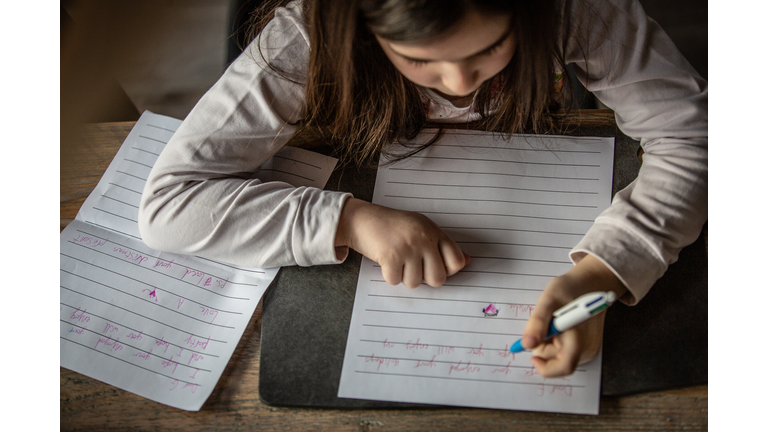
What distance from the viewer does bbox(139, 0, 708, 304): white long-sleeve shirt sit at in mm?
494

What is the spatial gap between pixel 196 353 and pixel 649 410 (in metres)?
0.42

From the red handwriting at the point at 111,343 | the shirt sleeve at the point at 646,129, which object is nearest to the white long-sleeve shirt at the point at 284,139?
the shirt sleeve at the point at 646,129

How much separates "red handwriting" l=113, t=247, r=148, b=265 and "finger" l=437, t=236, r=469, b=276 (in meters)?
0.33

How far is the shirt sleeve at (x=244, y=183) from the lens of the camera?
52 centimetres

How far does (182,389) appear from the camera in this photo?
47 centimetres

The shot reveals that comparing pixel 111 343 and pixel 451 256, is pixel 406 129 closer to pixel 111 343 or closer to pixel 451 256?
pixel 451 256

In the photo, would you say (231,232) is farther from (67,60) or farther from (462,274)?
(67,60)

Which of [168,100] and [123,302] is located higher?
[123,302]

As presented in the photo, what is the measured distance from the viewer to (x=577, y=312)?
41 cm

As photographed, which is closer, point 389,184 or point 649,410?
point 649,410

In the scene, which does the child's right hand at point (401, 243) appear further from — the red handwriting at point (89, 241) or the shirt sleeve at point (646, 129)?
the red handwriting at point (89, 241)

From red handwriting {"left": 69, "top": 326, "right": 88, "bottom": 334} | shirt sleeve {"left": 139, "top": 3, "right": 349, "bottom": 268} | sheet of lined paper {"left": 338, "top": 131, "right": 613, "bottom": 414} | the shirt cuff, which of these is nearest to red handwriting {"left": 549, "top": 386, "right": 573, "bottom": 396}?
sheet of lined paper {"left": 338, "top": 131, "right": 613, "bottom": 414}

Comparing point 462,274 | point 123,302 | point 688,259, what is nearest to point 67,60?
point 123,302

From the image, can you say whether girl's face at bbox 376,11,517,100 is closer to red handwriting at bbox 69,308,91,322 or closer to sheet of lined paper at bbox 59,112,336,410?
sheet of lined paper at bbox 59,112,336,410
